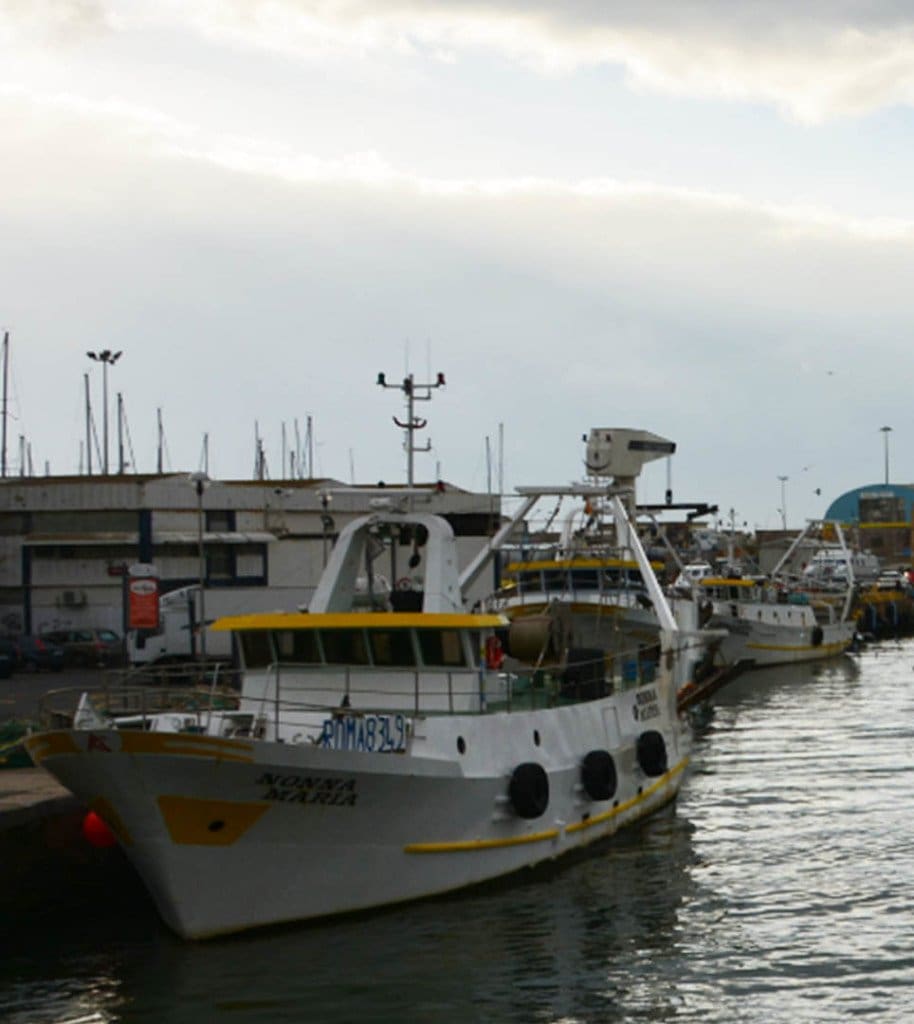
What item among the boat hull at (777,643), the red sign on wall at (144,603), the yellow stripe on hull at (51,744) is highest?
the red sign on wall at (144,603)

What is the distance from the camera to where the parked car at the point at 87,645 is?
166ft

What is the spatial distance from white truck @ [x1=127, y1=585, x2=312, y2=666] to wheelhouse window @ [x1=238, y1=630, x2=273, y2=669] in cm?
2502

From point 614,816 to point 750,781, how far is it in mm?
7814

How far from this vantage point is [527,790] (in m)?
21.2

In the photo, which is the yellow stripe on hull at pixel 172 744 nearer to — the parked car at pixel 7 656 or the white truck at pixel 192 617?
the parked car at pixel 7 656

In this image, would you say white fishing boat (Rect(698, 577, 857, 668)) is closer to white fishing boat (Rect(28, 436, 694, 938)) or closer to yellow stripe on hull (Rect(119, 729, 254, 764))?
white fishing boat (Rect(28, 436, 694, 938))

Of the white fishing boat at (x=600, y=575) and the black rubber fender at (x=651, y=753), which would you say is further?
the white fishing boat at (x=600, y=575)

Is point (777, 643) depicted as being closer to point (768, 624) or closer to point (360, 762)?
point (768, 624)

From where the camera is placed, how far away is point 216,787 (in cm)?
1812

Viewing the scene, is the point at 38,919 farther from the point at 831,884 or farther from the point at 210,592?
the point at 210,592

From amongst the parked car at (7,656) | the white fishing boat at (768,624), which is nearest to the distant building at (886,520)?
the white fishing boat at (768,624)

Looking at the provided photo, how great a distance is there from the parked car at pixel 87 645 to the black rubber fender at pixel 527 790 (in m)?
30.0

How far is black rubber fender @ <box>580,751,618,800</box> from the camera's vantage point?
2342 centimetres

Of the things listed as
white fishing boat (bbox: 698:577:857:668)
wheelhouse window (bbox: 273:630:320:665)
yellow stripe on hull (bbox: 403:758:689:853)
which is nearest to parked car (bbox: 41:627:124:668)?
white fishing boat (bbox: 698:577:857:668)
